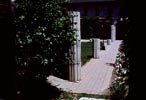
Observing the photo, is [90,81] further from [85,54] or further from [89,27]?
[89,27]

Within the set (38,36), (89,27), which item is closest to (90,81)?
(38,36)

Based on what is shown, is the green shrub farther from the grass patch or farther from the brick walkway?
the brick walkway

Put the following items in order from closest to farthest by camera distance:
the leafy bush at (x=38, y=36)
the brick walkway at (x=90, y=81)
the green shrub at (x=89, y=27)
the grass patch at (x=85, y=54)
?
1. the leafy bush at (x=38, y=36)
2. the brick walkway at (x=90, y=81)
3. the grass patch at (x=85, y=54)
4. the green shrub at (x=89, y=27)

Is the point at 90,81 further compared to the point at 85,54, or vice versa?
the point at 85,54

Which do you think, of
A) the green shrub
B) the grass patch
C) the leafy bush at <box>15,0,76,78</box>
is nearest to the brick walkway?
the grass patch

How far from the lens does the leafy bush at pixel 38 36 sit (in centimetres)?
914

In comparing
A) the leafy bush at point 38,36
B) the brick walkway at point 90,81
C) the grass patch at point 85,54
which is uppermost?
the leafy bush at point 38,36

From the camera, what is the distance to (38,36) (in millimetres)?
9148

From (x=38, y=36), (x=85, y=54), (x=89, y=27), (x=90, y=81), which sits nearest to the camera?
(x=38, y=36)

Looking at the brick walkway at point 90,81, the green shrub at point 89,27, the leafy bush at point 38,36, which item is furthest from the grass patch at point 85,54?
the green shrub at point 89,27

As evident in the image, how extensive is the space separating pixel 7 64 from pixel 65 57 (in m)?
5.69

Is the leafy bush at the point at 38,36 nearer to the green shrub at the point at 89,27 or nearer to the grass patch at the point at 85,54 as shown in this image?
the grass patch at the point at 85,54

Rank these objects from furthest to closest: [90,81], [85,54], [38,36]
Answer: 1. [85,54]
2. [90,81]
3. [38,36]

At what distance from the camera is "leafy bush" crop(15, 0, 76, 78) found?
9141mm
